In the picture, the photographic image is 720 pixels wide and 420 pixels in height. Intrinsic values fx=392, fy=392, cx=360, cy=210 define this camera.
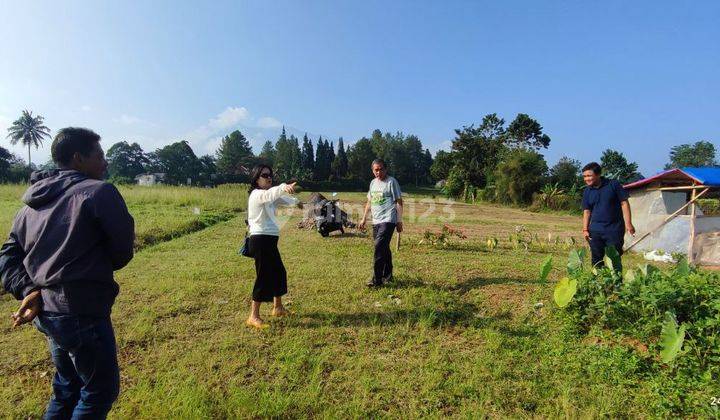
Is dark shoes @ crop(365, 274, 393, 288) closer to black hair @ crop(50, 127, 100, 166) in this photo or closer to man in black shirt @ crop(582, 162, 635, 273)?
man in black shirt @ crop(582, 162, 635, 273)

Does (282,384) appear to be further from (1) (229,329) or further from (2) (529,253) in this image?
(2) (529,253)

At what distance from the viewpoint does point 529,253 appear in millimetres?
8977

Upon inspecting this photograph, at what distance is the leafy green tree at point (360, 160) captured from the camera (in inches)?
2628

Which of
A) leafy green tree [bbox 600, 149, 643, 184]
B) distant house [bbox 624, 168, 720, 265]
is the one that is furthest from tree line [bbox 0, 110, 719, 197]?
distant house [bbox 624, 168, 720, 265]

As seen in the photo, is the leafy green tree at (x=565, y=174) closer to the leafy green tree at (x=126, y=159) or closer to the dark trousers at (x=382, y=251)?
the dark trousers at (x=382, y=251)

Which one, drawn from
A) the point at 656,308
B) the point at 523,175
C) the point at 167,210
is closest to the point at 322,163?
the point at 523,175

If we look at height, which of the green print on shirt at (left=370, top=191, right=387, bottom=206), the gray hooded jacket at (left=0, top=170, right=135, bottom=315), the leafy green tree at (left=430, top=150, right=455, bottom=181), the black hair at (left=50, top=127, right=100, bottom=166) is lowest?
the gray hooded jacket at (left=0, top=170, right=135, bottom=315)

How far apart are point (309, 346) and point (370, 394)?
95 cm

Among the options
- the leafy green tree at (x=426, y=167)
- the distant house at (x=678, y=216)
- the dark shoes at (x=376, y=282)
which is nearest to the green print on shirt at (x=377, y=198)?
the dark shoes at (x=376, y=282)

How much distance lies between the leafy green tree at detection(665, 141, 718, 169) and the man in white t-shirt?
2343 inches

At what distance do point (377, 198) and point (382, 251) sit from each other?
0.74m

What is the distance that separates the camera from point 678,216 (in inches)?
366

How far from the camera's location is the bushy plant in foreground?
2836 mm

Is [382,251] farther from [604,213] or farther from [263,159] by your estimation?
[263,159]
